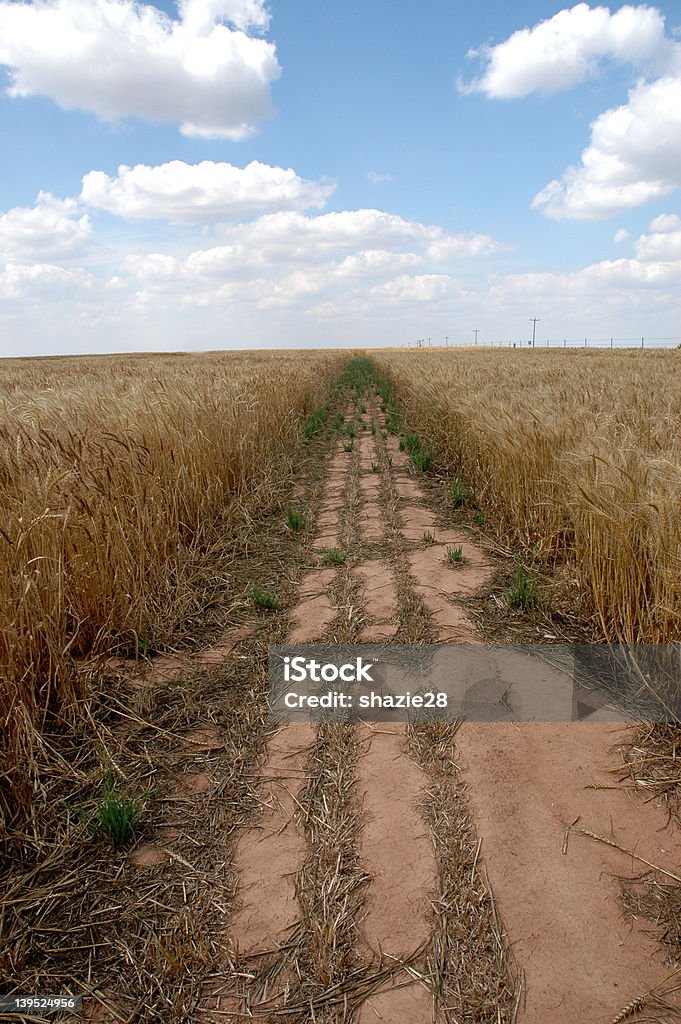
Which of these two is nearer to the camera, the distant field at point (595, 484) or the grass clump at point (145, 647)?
the distant field at point (595, 484)

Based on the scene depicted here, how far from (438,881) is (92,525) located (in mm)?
2286

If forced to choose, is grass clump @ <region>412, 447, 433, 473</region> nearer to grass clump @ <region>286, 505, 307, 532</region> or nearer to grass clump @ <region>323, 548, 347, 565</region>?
grass clump @ <region>286, 505, 307, 532</region>

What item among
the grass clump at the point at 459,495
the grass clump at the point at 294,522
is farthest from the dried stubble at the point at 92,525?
the grass clump at the point at 459,495

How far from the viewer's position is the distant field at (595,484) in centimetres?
251

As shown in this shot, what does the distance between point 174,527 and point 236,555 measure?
595mm

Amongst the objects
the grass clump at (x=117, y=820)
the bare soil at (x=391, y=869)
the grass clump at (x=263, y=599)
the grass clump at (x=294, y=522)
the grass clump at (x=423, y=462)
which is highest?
the grass clump at (x=423, y=462)

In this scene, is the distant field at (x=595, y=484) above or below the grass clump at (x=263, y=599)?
above

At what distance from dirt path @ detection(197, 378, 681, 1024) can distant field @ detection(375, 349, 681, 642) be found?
72 cm

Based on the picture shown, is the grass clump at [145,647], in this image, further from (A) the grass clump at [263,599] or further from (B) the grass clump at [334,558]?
(B) the grass clump at [334,558]

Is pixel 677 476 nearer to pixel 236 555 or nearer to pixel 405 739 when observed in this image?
pixel 405 739

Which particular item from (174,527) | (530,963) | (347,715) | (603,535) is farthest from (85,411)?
(530,963)

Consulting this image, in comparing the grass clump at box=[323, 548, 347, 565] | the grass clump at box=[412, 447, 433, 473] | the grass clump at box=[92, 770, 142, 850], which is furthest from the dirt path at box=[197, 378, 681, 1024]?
the grass clump at box=[412, 447, 433, 473]

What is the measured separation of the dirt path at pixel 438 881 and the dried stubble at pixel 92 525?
1.00 m

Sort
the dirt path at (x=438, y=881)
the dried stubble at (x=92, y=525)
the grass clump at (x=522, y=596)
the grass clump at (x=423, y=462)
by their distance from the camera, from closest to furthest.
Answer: the dirt path at (x=438, y=881) → the dried stubble at (x=92, y=525) → the grass clump at (x=522, y=596) → the grass clump at (x=423, y=462)
